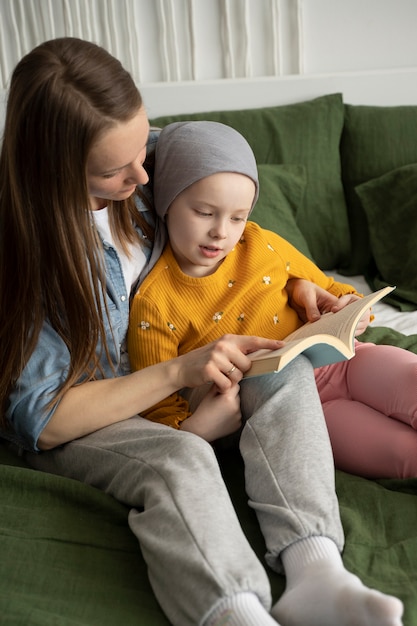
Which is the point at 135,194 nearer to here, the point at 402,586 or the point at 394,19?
the point at 402,586

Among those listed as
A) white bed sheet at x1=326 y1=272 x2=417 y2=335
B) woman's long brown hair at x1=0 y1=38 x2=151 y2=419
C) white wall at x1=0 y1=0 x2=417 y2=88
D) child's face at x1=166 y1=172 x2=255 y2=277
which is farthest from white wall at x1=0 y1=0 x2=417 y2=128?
woman's long brown hair at x1=0 y1=38 x2=151 y2=419

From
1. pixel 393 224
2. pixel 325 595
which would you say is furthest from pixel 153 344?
pixel 393 224

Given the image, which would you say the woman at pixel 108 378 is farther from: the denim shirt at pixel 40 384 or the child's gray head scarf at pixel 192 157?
the child's gray head scarf at pixel 192 157

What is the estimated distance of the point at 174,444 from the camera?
112cm

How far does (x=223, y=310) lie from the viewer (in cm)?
139

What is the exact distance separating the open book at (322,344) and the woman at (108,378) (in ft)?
0.10

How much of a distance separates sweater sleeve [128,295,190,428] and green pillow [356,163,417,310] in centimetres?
87

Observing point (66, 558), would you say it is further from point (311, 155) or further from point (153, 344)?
point (311, 155)

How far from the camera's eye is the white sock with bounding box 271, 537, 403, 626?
882 millimetres

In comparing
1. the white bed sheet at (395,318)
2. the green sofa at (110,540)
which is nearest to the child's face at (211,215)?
the green sofa at (110,540)

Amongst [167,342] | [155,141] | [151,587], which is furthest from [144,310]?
[151,587]

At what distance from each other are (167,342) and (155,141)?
40 centimetres

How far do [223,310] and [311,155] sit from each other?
0.99 meters

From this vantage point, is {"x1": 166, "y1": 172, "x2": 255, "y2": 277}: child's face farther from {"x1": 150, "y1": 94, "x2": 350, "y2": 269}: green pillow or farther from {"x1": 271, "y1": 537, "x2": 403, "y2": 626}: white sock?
{"x1": 150, "y1": 94, "x2": 350, "y2": 269}: green pillow
